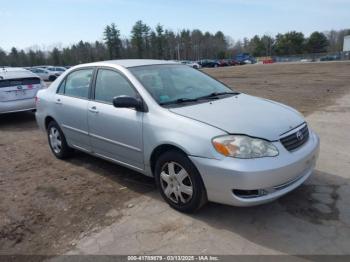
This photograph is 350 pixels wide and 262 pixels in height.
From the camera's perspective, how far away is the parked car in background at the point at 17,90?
8758mm

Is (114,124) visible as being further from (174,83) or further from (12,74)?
(12,74)

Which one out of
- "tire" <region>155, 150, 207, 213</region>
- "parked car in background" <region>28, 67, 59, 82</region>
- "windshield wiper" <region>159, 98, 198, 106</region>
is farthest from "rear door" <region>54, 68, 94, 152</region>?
"parked car in background" <region>28, 67, 59, 82</region>

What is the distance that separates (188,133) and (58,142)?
314 cm

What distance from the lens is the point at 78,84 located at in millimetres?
5184

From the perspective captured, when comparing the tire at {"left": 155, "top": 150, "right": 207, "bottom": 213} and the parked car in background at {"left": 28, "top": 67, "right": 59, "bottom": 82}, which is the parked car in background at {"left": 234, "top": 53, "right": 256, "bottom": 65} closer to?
the parked car in background at {"left": 28, "top": 67, "right": 59, "bottom": 82}

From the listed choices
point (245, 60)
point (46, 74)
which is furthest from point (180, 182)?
point (245, 60)

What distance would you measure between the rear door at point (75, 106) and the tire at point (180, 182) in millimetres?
1629

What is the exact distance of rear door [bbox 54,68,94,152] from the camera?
4910mm

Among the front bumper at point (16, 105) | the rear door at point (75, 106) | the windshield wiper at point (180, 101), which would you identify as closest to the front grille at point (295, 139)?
the windshield wiper at point (180, 101)

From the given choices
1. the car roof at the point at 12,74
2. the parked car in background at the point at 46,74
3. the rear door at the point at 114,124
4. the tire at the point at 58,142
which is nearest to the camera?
the rear door at the point at 114,124

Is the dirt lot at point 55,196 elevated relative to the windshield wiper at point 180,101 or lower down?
lower down

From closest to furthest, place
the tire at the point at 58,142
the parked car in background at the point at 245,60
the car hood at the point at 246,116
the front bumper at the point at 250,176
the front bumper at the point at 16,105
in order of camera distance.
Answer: the front bumper at the point at 250,176 → the car hood at the point at 246,116 → the tire at the point at 58,142 → the front bumper at the point at 16,105 → the parked car in background at the point at 245,60

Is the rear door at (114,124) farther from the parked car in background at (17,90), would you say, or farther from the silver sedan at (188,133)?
the parked car in background at (17,90)

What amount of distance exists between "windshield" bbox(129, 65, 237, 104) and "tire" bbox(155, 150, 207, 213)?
74 centimetres
